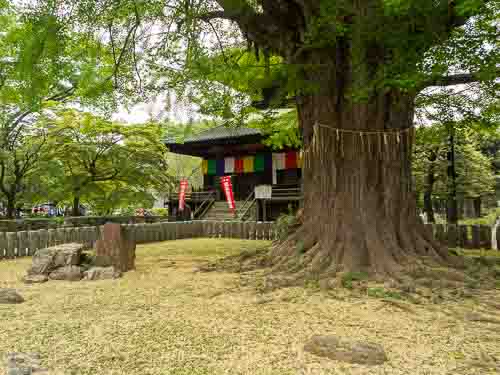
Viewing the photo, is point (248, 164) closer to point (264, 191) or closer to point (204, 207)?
point (204, 207)

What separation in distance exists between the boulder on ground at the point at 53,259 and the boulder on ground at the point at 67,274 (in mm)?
127

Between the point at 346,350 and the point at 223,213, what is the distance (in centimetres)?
1380

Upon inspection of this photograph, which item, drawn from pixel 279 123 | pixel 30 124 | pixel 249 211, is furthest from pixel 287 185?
pixel 30 124

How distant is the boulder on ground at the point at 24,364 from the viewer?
7.55 feet

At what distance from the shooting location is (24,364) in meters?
2.42

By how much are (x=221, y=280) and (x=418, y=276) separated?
276cm

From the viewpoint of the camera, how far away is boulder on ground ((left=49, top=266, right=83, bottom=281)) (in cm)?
557

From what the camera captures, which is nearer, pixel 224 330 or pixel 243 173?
pixel 224 330

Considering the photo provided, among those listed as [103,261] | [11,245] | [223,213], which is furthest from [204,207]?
[103,261]

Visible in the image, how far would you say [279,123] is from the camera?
10.5m

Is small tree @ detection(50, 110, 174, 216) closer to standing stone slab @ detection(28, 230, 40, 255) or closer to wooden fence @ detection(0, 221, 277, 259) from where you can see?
wooden fence @ detection(0, 221, 277, 259)

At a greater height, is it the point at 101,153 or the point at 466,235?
the point at 101,153

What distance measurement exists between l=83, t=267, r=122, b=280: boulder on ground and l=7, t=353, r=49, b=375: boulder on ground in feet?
10.1

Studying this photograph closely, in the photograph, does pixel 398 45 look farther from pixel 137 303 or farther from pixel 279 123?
pixel 279 123
